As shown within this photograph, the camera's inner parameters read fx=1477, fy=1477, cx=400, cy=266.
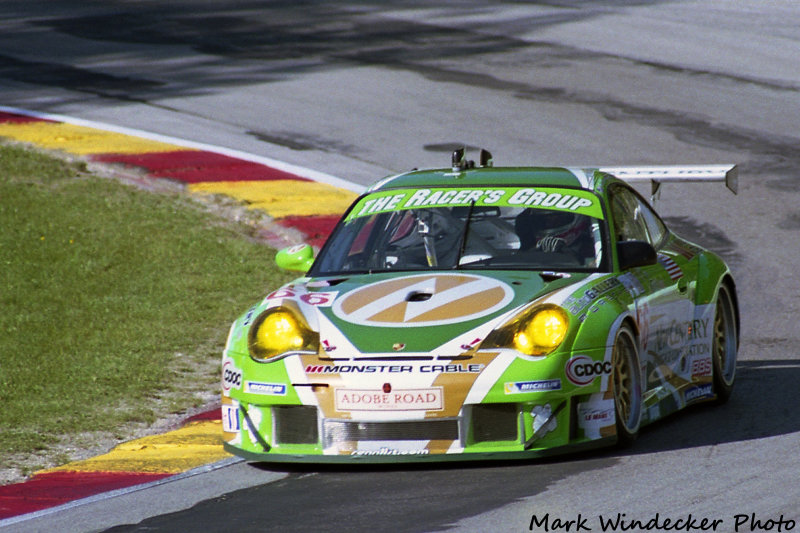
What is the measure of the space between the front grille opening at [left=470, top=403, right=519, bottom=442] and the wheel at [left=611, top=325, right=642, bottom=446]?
21.7 inches

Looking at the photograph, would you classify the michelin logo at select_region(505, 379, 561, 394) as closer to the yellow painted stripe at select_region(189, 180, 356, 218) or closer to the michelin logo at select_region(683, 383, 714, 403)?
the michelin logo at select_region(683, 383, 714, 403)

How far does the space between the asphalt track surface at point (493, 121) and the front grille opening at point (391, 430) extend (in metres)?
0.18

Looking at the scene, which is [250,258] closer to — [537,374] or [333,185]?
[333,185]

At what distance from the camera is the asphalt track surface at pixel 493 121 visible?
5773 millimetres

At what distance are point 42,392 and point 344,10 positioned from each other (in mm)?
15939

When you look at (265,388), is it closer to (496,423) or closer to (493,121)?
(496,423)

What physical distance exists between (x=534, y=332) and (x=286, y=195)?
7.05m

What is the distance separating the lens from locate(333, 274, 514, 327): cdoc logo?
254 inches

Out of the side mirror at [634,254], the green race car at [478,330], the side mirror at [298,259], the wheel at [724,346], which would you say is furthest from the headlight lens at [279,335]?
the wheel at [724,346]

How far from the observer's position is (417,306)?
258 inches

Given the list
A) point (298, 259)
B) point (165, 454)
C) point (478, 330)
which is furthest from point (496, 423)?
point (165, 454)

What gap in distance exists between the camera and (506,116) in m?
16.3

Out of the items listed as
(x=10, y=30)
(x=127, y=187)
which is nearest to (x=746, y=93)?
(x=127, y=187)

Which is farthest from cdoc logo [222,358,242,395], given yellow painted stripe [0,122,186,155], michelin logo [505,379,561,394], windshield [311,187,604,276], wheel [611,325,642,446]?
yellow painted stripe [0,122,186,155]
